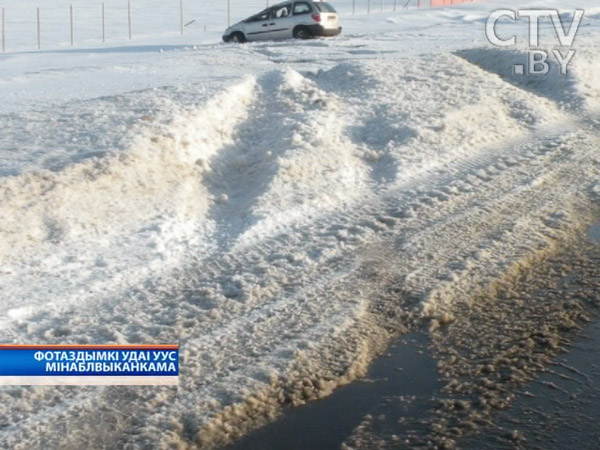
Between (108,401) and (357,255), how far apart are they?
3410 millimetres

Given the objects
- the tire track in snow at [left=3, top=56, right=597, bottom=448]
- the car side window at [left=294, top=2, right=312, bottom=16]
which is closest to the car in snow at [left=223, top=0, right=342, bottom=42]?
the car side window at [left=294, top=2, right=312, bottom=16]

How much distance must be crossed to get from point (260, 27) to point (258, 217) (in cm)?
1793

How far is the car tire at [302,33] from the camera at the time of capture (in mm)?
26328

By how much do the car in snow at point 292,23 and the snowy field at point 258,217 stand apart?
33.0 ft

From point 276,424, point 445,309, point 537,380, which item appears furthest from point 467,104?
point 276,424

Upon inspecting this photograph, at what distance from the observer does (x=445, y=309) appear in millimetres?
7750

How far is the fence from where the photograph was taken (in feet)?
121

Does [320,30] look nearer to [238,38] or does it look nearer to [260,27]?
[260,27]

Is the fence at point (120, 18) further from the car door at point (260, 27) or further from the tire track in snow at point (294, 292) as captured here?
the tire track in snow at point (294, 292)

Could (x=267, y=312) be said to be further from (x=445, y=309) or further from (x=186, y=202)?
(x=186, y=202)

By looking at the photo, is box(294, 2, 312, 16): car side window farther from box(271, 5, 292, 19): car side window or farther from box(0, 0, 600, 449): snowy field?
box(0, 0, 600, 449): snowy field

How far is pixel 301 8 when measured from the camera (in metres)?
26.5

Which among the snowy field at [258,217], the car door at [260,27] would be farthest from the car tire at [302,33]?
the snowy field at [258,217]

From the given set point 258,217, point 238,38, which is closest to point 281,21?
point 238,38
